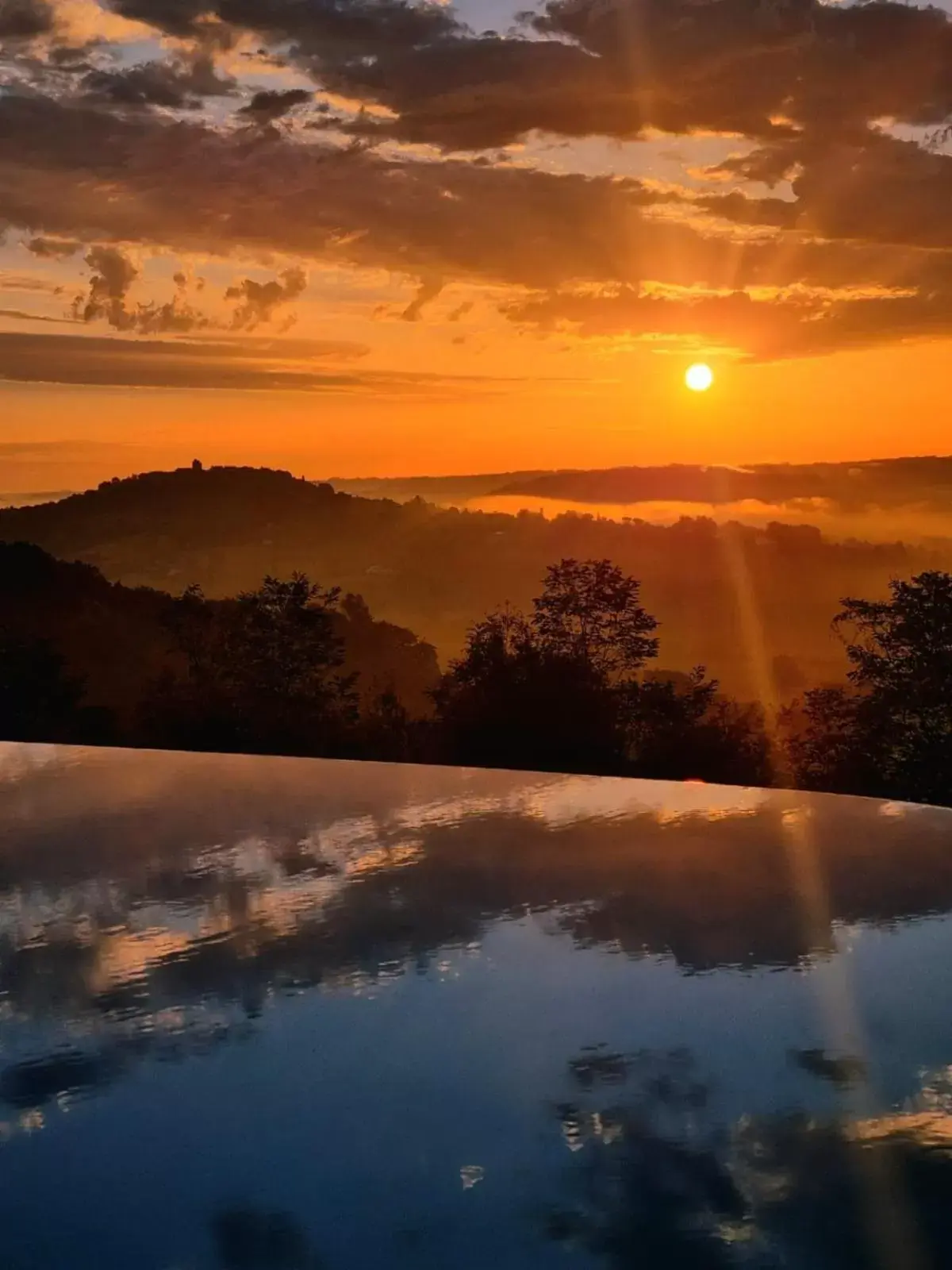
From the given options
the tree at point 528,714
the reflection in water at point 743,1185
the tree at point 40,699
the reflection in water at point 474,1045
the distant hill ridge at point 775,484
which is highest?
the distant hill ridge at point 775,484

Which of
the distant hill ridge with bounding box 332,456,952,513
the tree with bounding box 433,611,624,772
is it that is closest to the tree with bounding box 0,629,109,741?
the tree with bounding box 433,611,624,772

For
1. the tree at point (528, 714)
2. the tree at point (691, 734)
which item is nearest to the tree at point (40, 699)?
the tree at point (528, 714)

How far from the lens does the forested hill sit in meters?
11.6

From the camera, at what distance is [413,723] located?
10.2 meters

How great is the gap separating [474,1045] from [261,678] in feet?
27.5

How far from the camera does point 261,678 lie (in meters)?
11.0

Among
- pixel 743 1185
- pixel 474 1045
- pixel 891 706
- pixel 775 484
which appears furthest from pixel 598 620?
pixel 743 1185

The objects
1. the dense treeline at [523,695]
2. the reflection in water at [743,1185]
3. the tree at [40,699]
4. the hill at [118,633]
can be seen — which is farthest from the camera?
the hill at [118,633]

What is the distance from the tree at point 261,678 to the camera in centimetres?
1046

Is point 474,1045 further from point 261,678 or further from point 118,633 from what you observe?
point 118,633

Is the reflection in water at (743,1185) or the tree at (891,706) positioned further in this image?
the tree at (891,706)

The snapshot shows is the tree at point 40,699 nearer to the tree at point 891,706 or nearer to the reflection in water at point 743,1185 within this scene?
the tree at point 891,706

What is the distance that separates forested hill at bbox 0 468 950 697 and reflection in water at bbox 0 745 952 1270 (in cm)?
593

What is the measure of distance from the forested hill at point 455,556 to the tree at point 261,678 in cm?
49
